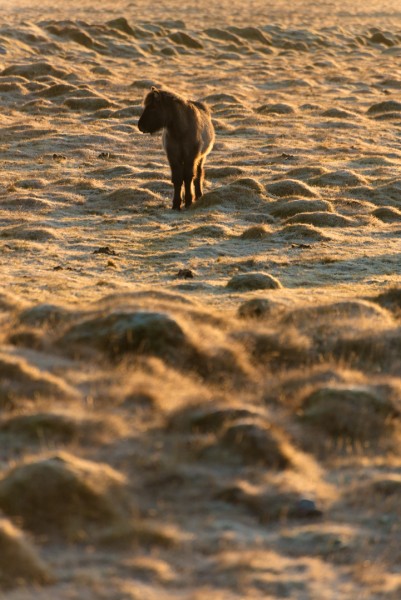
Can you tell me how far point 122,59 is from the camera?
185 feet

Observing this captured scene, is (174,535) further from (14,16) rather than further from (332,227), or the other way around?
(14,16)

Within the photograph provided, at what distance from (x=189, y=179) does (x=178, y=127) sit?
146 centimetres

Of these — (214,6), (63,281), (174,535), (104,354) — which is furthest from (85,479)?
(214,6)

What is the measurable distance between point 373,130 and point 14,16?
4298 cm

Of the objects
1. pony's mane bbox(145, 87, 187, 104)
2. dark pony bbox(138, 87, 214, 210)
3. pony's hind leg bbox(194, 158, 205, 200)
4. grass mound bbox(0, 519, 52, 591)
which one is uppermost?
pony's mane bbox(145, 87, 187, 104)

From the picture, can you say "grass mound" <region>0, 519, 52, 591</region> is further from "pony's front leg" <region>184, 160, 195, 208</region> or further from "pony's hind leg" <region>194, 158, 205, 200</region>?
"pony's hind leg" <region>194, 158, 205, 200</region>

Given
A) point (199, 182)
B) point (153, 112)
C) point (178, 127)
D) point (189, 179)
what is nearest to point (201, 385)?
point (178, 127)

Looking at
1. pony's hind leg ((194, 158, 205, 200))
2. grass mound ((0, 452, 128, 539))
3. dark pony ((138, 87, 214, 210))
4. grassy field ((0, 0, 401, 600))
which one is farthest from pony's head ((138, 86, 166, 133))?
grass mound ((0, 452, 128, 539))

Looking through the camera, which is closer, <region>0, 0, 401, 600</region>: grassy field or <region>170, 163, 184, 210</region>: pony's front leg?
<region>0, 0, 401, 600</region>: grassy field

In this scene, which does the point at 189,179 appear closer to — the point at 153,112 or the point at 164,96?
the point at 153,112

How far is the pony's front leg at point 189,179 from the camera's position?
21.8 metres

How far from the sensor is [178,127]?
2131 cm

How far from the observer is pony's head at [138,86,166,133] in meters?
21.2

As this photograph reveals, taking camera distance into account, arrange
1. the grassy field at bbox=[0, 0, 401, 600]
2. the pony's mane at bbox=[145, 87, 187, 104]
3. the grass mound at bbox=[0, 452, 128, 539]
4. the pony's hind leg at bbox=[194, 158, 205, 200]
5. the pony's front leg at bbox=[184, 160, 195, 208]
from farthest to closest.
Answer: the pony's hind leg at bbox=[194, 158, 205, 200] → the pony's front leg at bbox=[184, 160, 195, 208] → the pony's mane at bbox=[145, 87, 187, 104] → the grass mound at bbox=[0, 452, 128, 539] → the grassy field at bbox=[0, 0, 401, 600]
